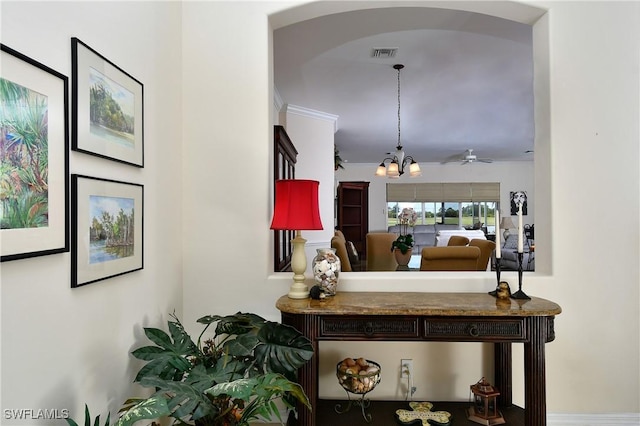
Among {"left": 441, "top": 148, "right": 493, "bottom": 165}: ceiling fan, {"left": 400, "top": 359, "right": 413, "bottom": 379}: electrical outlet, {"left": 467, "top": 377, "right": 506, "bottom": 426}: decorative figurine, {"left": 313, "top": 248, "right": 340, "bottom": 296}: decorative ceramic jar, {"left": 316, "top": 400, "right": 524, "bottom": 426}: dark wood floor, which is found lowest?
{"left": 316, "top": 400, "right": 524, "bottom": 426}: dark wood floor

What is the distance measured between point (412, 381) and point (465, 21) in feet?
7.97

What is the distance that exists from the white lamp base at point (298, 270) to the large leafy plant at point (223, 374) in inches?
10.3

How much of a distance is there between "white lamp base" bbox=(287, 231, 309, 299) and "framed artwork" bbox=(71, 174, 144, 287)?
0.72 metres

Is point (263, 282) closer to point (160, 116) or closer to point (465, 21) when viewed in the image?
point (160, 116)

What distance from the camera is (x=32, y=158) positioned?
3.62 ft

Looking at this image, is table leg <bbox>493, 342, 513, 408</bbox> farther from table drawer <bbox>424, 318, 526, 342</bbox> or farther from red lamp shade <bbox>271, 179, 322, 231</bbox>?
red lamp shade <bbox>271, 179, 322, 231</bbox>

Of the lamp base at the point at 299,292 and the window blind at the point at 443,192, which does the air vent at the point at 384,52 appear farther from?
the window blind at the point at 443,192

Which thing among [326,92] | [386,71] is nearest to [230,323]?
[386,71]

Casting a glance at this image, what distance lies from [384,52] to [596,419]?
293cm

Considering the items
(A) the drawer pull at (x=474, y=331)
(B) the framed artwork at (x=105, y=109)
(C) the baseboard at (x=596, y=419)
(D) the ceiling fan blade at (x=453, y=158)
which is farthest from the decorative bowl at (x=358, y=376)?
(D) the ceiling fan blade at (x=453, y=158)

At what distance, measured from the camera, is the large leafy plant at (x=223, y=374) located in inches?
49.0

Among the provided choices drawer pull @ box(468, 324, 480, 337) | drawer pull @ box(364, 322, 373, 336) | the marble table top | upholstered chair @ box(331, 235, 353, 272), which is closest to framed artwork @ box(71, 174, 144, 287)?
the marble table top

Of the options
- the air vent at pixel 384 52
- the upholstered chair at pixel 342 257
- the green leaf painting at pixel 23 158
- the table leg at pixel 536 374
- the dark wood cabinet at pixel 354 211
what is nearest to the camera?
the green leaf painting at pixel 23 158

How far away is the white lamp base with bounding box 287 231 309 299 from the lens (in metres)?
2.02
